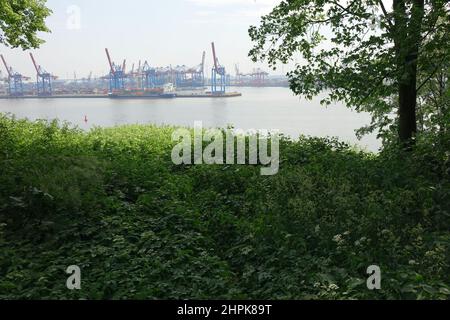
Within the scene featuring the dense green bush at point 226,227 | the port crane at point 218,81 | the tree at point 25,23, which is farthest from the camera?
the port crane at point 218,81

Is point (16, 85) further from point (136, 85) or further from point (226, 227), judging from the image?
point (226, 227)

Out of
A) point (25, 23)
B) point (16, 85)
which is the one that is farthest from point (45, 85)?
point (25, 23)

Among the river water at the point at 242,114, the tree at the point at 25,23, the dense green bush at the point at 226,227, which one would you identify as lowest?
the dense green bush at the point at 226,227

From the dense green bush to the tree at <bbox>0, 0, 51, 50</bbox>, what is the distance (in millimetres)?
8685

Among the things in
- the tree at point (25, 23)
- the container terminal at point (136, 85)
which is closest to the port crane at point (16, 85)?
the container terminal at point (136, 85)

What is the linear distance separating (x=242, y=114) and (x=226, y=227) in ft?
75.8

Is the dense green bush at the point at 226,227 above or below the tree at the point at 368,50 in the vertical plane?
below

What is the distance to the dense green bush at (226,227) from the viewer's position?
18.5ft

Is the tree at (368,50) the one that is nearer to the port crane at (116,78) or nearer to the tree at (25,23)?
the tree at (25,23)

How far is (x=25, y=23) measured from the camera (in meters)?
18.6

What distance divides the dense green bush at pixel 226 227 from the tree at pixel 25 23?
28.5ft

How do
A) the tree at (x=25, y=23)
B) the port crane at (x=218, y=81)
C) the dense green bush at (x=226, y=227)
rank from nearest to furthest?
1. the dense green bush at (x=226, y=227)
2. the tree at (x=25, y=23)
3. the port crane at (x=218, y=81)
